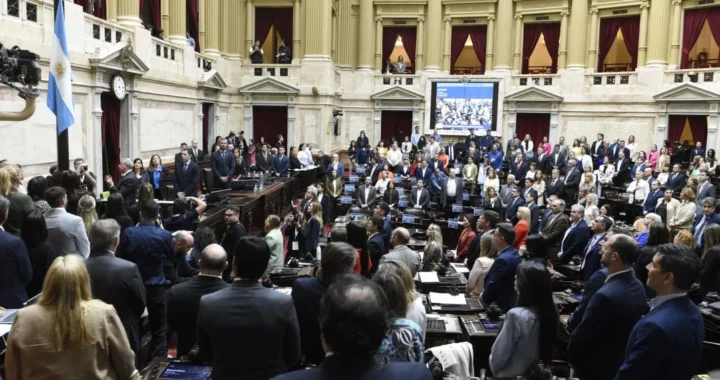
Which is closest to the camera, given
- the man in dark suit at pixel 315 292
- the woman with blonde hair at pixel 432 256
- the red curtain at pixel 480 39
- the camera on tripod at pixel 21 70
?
the man in dark suit at pixel 315 292

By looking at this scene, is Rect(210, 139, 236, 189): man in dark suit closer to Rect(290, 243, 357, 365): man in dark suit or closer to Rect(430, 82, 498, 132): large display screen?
Rect(290, 243, 357, 365): man in dark suit

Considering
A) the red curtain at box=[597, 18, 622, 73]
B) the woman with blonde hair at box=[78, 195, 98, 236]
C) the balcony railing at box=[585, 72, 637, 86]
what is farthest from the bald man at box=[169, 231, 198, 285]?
the red curtain at box=[597, 18, 622, 73]

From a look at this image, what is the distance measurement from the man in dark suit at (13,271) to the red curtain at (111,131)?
370 inches

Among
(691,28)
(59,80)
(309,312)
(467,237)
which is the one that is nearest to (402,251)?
(309,312)

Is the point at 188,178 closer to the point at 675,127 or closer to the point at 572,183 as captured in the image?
the point at 572,183

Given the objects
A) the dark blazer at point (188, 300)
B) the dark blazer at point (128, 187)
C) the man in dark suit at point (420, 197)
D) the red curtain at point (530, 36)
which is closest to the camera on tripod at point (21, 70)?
the dark blazer at point (128, 187)

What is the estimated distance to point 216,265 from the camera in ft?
12.1

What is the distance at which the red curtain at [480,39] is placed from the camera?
2478 centimetres

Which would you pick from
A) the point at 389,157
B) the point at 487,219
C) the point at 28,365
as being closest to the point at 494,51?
the point at 389,157

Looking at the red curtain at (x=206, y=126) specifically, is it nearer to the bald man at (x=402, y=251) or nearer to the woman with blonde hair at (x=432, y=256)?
the woman with blonde hair at (x=432, y=256)

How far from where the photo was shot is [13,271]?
13.7 ft

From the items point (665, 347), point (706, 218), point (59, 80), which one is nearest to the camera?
point (665, 347)

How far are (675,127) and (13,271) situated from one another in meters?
21.8

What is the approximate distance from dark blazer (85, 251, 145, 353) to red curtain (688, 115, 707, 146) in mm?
21027
